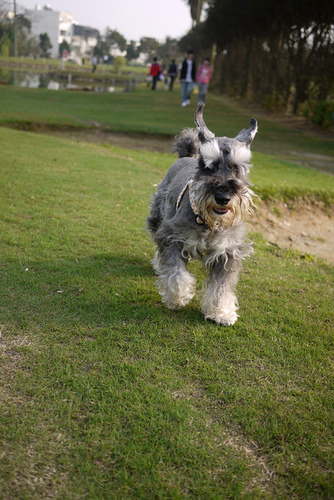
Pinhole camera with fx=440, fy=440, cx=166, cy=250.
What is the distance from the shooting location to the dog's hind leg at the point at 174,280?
14.2 ft

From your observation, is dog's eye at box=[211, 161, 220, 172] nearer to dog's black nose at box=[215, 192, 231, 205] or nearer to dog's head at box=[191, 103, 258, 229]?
dog's head at box=[191, 103, 258, 229]

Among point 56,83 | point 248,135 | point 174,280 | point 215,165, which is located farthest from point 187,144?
point 56,83

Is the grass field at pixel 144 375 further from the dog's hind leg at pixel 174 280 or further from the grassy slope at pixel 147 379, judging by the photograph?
the dog's hind leg at pixel 174 280

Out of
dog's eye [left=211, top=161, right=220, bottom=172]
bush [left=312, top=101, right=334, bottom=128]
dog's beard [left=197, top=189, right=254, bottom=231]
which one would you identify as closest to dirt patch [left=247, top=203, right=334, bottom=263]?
dog's beard [left=197, top=189, right=254, bottom=231]

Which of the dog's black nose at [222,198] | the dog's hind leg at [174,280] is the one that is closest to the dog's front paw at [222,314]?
the dog's hind leg at [174,280]

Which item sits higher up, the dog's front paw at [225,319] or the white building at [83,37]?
the white building at [83,37]

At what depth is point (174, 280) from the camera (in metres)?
4.31

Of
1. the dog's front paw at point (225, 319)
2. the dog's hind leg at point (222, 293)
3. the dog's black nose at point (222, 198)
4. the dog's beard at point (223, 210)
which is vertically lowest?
the dog's front paw at point (225, 319)

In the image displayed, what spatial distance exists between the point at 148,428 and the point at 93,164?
822cm

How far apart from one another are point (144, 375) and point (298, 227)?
6034 mm

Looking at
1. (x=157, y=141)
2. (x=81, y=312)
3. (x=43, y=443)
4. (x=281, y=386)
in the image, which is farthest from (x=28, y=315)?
(x=157, y=141)

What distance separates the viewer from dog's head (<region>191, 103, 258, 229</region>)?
381 centimetres

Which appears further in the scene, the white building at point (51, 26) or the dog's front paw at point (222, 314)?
the white building at point (51, 26)

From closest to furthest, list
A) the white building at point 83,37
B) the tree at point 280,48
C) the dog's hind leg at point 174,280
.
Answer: the dog's hind leg at point 174,280 → the tree at point 280,48 → the white building at point 83,37
